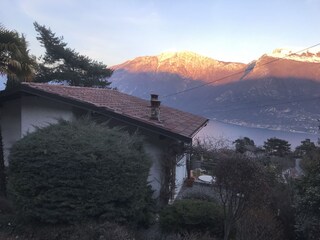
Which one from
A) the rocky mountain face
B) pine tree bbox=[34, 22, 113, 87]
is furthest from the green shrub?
the rocky mountain face

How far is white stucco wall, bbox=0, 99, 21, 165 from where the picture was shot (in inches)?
533

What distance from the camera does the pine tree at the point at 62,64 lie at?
33812mm

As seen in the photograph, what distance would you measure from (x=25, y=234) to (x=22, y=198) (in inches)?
28.3

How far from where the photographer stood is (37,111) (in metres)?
12.6

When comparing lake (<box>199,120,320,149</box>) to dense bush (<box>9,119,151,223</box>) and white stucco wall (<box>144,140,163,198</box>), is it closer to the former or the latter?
white stucco wall (<box>144,140,163,198</box>)

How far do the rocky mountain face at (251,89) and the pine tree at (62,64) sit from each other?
14.1 meters

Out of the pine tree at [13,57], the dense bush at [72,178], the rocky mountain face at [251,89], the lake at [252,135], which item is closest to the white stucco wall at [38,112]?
the pine tree at [13,57]

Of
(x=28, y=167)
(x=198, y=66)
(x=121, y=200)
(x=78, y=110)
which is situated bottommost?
(x=121, y=200)

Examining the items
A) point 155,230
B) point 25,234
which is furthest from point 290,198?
point 25,234

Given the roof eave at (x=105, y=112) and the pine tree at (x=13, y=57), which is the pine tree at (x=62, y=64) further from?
the roof eave at (x=105, y=112)

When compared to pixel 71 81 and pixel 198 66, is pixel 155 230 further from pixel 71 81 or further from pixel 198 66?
pixel 198 66

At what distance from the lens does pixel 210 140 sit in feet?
77.5

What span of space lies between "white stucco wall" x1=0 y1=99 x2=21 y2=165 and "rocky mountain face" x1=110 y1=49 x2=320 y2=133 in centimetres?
2780

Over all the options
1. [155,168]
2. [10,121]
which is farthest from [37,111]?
[155,168]
